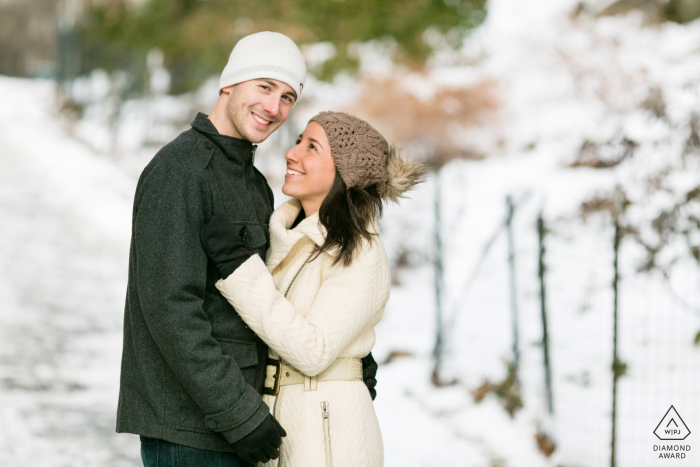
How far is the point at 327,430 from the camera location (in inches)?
92.0

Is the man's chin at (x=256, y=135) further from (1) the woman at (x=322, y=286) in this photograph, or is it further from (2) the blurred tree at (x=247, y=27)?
(2) the blurred tree at (x=247, y=27)

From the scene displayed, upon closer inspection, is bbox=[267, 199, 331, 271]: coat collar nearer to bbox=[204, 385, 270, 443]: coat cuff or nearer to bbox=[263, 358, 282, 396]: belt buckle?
bbox=[263, 358, 282, 396]: belt buckle

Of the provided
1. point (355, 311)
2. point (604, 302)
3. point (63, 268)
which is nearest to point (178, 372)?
point (355, 311)

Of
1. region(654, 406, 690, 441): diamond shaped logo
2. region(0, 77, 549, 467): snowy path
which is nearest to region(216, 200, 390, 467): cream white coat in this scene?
region(0, 77, 549, 467): snowy path

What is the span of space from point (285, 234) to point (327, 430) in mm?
618

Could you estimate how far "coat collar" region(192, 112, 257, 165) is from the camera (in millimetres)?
2326

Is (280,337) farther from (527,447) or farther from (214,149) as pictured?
(527,447)

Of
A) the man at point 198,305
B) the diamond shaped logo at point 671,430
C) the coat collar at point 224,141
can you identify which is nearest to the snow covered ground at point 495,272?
the diamond shaped logo at point 671,430

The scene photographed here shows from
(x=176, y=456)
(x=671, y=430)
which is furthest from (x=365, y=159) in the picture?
(x=671, y=430)

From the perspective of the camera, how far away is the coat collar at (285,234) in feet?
7.89

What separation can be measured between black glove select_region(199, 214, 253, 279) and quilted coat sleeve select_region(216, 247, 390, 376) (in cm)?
3

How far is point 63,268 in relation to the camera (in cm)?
892

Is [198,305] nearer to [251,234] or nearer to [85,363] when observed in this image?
[251,234]

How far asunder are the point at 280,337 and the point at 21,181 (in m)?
12.0
